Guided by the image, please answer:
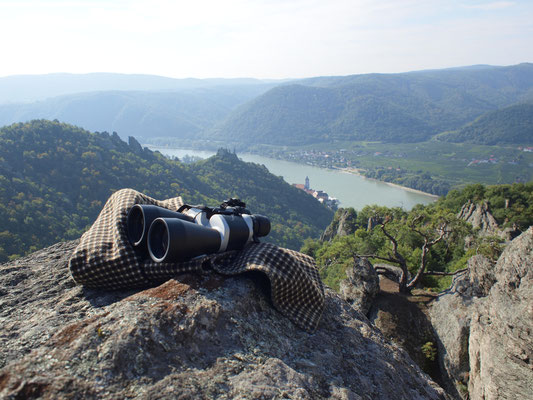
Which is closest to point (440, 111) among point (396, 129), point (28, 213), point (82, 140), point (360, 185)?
point (396, 129)

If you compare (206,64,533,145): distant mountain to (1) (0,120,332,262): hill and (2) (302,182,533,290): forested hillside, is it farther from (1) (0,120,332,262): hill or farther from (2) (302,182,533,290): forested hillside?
(2) (302,182,533,290): forested hillside

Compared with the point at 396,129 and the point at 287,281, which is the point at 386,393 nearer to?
the point at 287,281

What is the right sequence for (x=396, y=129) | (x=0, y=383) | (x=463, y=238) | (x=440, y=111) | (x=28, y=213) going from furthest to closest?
(x=440, y=111) < (x=396, y=129) < (x=28, y=213) < (x=463, y=238) < (x=0, y=383)

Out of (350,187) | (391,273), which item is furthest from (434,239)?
(350,187)

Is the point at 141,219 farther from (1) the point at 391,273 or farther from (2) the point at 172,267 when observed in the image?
(1) the point at 391,273

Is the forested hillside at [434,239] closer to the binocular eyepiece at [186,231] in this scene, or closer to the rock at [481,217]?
the rock at [481,217]

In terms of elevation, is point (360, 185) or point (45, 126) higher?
point (45, 126)
